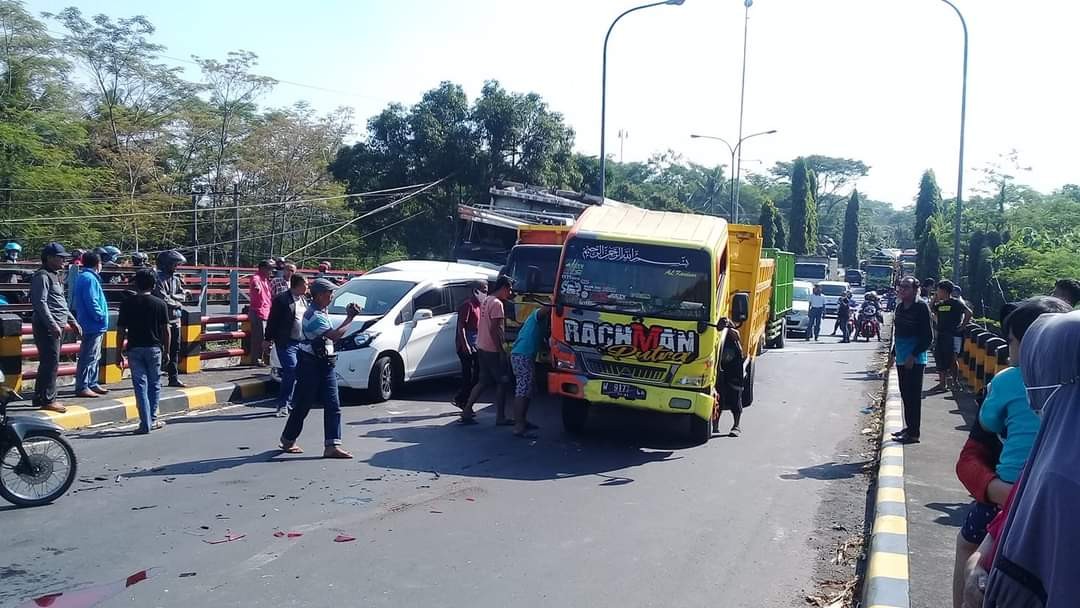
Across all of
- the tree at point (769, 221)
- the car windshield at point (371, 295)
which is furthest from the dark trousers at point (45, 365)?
the tree at point (769, 221)

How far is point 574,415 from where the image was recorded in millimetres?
10234

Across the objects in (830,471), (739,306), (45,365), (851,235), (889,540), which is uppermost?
(851,235)

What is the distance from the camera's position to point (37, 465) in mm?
6695

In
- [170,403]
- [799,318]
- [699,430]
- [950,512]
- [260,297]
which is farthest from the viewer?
[799,318]

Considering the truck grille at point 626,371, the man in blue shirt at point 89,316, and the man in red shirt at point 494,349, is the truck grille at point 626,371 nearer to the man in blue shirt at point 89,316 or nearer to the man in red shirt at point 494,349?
the man in red shirt at point 494,349

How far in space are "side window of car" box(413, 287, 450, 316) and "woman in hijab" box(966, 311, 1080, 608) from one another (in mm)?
10761

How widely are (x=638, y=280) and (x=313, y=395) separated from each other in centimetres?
356

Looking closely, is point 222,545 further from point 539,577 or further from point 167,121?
point 167,121

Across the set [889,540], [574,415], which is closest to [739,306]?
[574,415]

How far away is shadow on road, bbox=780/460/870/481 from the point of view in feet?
28.9

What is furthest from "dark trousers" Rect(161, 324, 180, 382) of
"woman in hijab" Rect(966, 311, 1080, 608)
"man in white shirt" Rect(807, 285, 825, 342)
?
"man in white shirt" Rect(807, 285, 825, 342)

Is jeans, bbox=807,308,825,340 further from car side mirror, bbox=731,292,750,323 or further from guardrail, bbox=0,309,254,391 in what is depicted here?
car side mirror, bbox=731,292,750,323

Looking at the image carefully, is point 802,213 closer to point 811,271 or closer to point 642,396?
point 811,271

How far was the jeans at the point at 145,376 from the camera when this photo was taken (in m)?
9.20
